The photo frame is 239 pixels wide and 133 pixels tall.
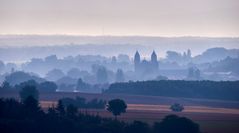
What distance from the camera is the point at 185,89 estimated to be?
516 ft

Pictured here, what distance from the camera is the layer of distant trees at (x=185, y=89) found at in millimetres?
151375

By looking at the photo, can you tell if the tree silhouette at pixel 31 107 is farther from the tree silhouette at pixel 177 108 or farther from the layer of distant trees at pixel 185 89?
the layer of distant trees at pixel 185 89

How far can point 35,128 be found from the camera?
86.2m

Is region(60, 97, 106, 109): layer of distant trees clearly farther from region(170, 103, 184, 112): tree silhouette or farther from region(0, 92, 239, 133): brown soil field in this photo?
region(170, 103, 184, 112): tree silhouette

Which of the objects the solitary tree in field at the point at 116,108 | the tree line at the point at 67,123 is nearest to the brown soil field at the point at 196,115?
the solitary tree in field at the point at 116,108

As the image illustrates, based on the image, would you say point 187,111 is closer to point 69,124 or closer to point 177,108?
point 177,108

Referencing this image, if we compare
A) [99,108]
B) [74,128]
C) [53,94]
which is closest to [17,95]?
[53,94]

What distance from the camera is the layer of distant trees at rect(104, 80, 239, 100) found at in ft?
497

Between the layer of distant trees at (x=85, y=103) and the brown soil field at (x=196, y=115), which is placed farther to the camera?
the layer of distant trees at (x=85, y=103)

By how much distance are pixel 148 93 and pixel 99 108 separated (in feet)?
127

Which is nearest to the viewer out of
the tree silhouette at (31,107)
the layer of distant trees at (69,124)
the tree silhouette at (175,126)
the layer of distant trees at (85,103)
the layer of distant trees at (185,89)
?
the layer of distant trees at (69,124)

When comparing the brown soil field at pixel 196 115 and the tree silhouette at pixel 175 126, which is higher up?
the brown soil field at pixel 196 115

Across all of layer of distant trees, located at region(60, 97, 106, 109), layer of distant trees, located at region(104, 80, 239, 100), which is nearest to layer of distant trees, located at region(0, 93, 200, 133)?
layer of distant trees, located at region(60, 97, 106, 109)

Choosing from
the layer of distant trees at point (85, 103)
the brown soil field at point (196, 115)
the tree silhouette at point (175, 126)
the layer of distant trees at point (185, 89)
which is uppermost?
the layer of distant trees at point (185, 89)
